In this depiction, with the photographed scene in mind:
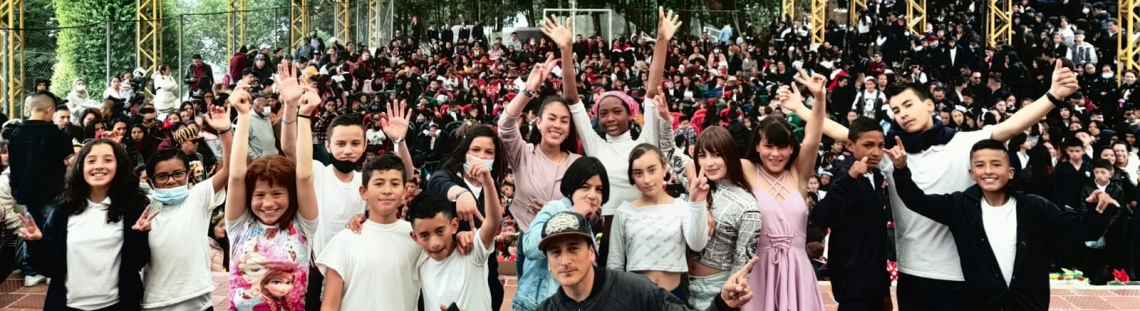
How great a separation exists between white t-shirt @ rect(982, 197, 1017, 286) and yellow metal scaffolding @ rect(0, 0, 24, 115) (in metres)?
15.2

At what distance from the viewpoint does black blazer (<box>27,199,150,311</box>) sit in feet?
13.9

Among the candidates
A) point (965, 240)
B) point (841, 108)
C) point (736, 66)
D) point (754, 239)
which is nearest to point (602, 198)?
point (754, 239)

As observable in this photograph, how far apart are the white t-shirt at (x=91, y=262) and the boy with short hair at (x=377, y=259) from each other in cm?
92

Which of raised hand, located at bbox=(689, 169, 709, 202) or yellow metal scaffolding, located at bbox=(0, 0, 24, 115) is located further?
yellow metal scaffolding, located at bbox=(0, 0, 24, 115)

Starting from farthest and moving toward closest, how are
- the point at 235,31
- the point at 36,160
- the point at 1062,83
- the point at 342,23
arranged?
the point at 342,23 → the point at 235,31 → the point at 36,160 → the point at 1062,83

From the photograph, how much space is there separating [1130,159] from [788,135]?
8393mm

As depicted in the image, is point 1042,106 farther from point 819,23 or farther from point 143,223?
point 819,23

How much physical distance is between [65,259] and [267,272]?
0.86 m

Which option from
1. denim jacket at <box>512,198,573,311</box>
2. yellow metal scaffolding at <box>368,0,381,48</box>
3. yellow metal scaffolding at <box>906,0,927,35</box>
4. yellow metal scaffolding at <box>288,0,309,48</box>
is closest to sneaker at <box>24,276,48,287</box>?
denim jacket at <box>512,198,573,311</box>

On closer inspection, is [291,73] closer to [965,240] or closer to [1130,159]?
[965,240]

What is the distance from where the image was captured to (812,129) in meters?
4.56

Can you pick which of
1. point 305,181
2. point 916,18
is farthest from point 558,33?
point 916,18

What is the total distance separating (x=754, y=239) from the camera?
14.3 feet

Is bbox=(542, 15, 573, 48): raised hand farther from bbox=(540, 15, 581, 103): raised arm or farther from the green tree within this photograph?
the green tree
